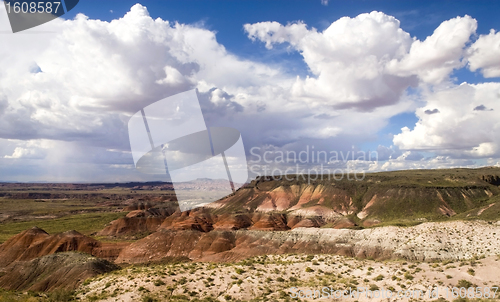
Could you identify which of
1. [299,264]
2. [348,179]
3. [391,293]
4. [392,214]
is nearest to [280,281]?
[299,264]

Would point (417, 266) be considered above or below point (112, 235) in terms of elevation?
above

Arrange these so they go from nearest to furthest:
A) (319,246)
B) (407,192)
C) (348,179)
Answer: (319,246) < (407,192) < (348,179)

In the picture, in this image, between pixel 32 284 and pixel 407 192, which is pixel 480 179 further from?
pixel 32 284

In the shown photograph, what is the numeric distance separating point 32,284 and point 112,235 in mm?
74973

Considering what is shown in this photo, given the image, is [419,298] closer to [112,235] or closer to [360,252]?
[360,252]

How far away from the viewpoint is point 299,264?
30.6 metres

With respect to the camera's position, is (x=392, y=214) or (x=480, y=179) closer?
(x=392, y=214)

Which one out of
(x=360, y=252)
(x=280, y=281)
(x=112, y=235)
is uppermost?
(x=280, y=281)

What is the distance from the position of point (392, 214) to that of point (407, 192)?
15.3 metres

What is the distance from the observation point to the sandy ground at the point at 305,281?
21172mm

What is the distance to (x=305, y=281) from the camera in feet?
86.3

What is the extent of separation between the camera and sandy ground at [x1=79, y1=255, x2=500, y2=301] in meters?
21.2

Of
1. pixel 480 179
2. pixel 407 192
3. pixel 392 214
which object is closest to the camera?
pixel 392 214

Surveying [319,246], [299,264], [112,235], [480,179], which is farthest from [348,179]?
[299,264]
